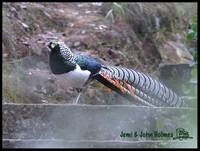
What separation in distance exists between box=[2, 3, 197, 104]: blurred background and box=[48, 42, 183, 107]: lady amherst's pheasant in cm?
18

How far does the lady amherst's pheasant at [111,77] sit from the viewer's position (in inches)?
178

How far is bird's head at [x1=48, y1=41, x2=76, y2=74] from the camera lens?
4.48 metres

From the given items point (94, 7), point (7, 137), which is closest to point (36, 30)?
point (94, 7)

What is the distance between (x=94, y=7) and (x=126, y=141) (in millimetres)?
3545

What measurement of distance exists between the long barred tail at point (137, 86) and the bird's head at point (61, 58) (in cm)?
28

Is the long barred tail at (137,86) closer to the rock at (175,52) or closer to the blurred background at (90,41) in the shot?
the blurred background at (90,41)

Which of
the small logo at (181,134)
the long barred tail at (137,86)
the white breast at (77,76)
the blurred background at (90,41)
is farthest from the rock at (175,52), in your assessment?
the small logo at (181,134)

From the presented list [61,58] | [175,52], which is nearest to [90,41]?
[175,52]

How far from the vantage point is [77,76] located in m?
4.61

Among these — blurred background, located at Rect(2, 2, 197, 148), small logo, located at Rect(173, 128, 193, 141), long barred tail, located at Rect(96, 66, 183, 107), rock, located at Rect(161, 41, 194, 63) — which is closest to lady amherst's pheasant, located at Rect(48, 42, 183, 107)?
long barred tail, located at Rect(96, 66, 183, 107)

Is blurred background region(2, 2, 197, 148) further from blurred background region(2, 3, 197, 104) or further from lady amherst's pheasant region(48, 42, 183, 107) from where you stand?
lady amherst's pheasant region(48, 42, 183, 107)

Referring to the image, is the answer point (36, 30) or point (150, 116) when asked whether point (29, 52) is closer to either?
point (36, 30)

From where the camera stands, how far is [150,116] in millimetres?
4359

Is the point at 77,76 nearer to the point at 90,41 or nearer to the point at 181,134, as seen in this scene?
the point at 181,134
